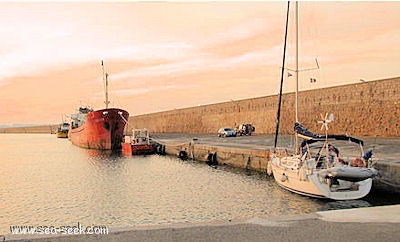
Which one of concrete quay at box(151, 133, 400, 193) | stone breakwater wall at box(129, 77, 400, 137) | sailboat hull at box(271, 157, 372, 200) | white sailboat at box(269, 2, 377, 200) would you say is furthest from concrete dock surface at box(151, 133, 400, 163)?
stone breakwater wall at box(129, 77, 400, 137)

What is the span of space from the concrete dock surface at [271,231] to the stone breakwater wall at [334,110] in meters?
26.8

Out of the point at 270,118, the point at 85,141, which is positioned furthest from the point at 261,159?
the point at 85,141

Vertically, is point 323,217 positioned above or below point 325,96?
below

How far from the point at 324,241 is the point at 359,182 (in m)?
8.27

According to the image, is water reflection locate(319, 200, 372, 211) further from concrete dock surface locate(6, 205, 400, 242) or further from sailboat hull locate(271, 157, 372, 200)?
concrete dock surface locate(6, 205, 400, 242)

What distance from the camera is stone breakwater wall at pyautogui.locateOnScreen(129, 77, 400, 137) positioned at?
31.2 m

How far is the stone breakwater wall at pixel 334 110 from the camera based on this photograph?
31250 mm

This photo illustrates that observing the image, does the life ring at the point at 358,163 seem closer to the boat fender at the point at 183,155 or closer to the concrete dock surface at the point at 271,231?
the concrete dock surface at the point at 271,231

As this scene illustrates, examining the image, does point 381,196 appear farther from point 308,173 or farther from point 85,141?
point 85,141

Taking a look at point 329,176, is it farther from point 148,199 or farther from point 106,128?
point 106,128

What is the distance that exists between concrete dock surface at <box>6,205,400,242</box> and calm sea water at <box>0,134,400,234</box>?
18.2 ft

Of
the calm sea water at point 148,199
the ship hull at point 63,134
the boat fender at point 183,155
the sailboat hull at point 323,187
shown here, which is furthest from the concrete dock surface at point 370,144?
the ship hull at point 63,134

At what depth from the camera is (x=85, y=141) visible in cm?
5525

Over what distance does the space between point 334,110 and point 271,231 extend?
1307 inches
